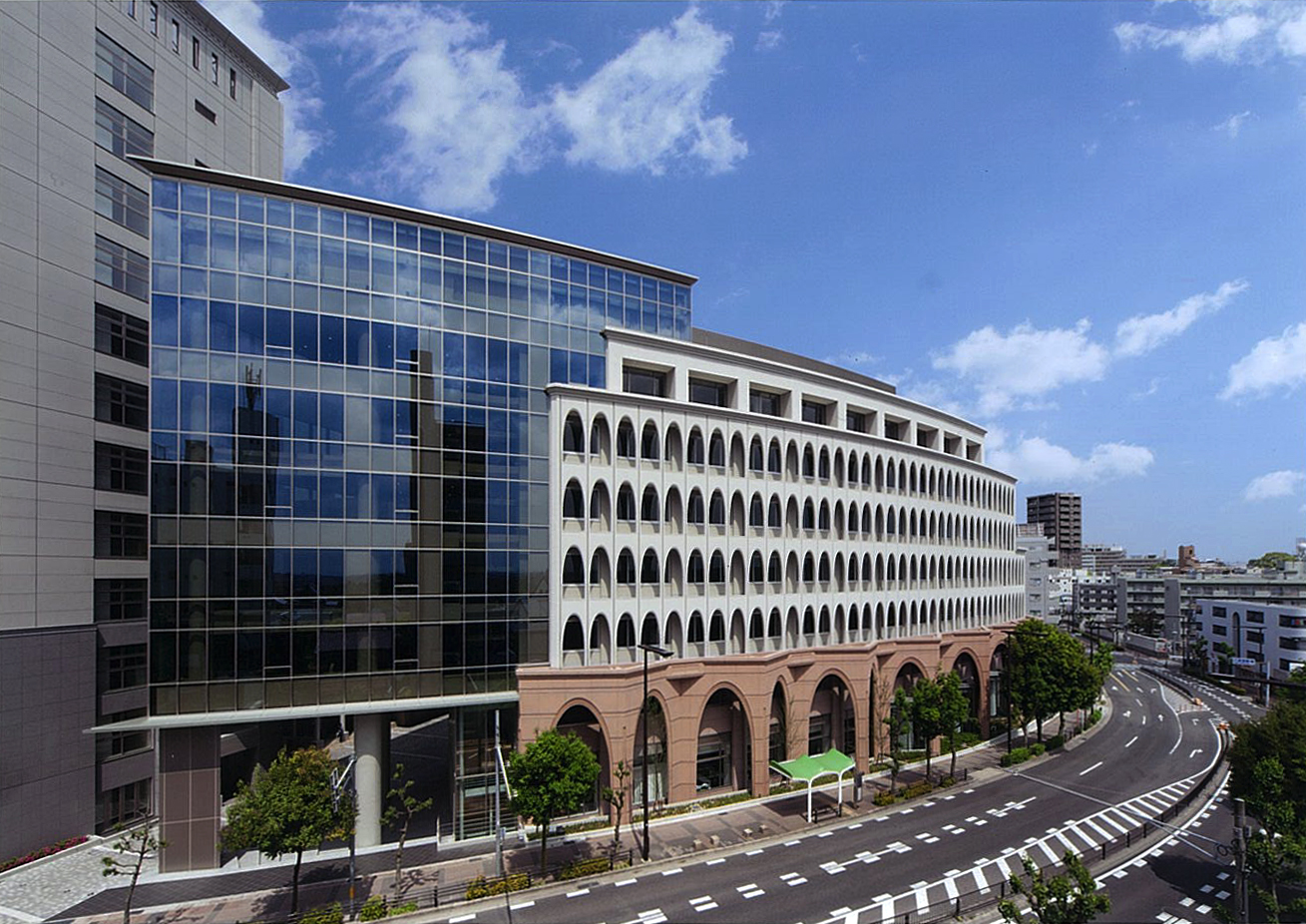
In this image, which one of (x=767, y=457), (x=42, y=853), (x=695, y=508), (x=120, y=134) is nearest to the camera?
(x=42, y=853)

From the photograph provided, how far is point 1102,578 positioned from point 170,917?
680ft

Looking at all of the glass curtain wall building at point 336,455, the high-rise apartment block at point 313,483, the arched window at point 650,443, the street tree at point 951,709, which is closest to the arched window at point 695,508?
the high-rise apartment block at point 313,483

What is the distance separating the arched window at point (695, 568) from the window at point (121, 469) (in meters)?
31.1

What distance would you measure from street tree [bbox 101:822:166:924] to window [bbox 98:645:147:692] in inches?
301

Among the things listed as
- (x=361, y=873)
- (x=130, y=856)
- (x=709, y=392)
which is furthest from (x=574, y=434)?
(x=130, y=856)

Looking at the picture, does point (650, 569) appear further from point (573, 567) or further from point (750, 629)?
point (750, 629)

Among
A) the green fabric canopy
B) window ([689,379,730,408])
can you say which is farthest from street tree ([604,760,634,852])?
→ window ([689,379,730,408])

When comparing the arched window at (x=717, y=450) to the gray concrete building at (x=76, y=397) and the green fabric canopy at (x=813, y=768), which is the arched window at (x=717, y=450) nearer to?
the green fabric canopy at (x=813, y=768)

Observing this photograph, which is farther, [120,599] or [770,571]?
[770,571]

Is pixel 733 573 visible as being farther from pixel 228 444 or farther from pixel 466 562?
pixel 228 444

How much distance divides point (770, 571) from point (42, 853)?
41.9 m

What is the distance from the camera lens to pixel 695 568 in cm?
4478

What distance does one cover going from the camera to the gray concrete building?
34656mm

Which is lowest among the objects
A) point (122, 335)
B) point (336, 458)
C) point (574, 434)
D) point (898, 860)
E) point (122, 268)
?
point (898, 860)
